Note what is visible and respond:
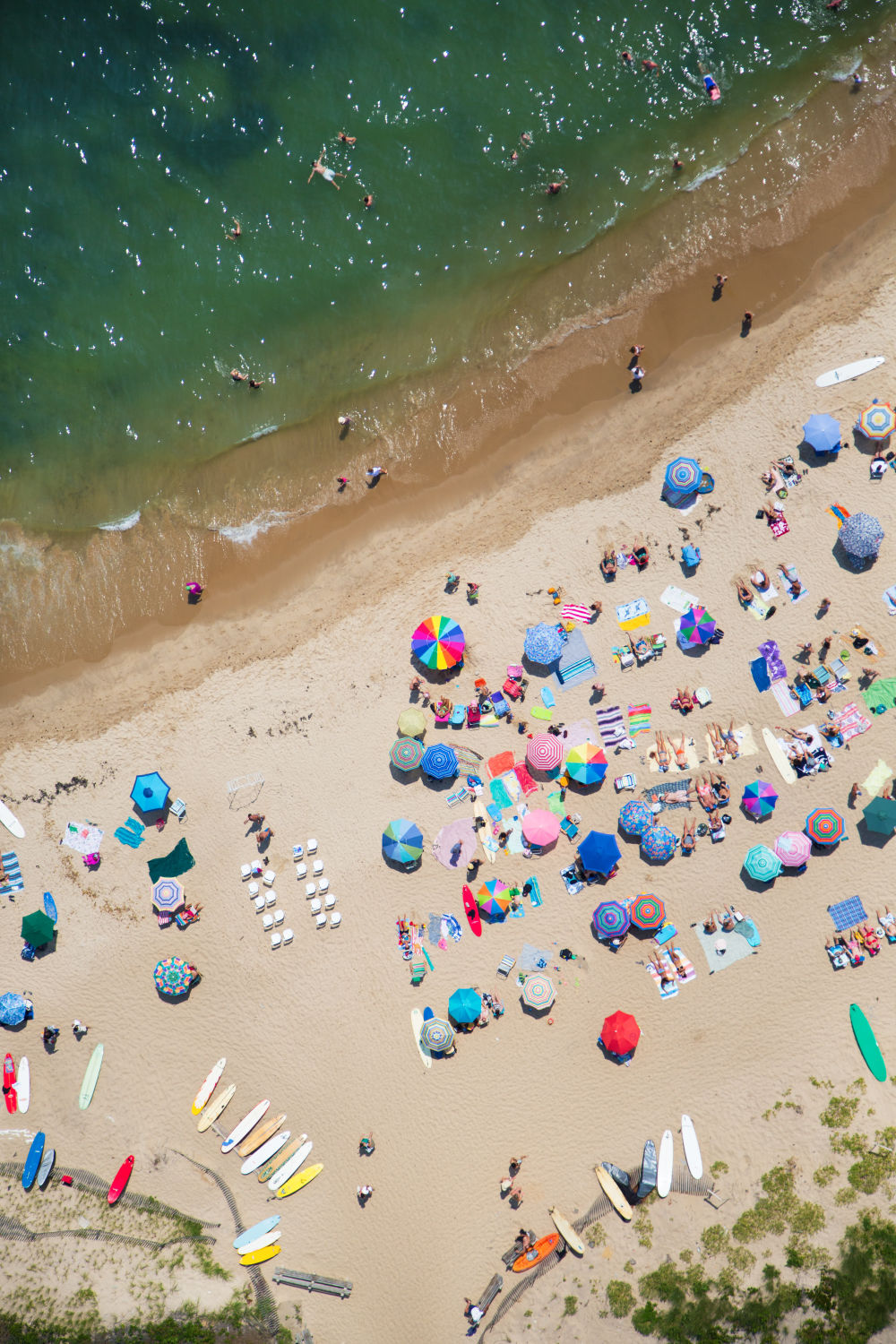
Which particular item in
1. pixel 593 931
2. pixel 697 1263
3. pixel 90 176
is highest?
pixel 90 176

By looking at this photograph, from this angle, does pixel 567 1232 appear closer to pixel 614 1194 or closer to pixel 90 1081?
pixel 614 1194

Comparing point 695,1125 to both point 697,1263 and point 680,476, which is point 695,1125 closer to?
point 697,1263

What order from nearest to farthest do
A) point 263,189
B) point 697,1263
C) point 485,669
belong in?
point 697,1263, point 485,669, point 263,189

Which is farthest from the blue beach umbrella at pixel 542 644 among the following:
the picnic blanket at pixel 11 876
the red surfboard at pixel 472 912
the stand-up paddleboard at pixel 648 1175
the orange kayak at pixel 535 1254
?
the picnic blanket at pixel 11 876

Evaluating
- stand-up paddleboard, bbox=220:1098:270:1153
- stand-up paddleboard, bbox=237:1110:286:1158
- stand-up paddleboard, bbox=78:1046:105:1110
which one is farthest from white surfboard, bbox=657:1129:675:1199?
stand-up paddleboard, bbox=78:1046:105:1110

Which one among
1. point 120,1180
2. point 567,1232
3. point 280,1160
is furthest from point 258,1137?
point 567,1232

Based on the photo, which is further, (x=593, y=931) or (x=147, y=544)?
(x=147, y=544)

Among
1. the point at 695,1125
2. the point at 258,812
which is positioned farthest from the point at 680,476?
the point at 695,1125
